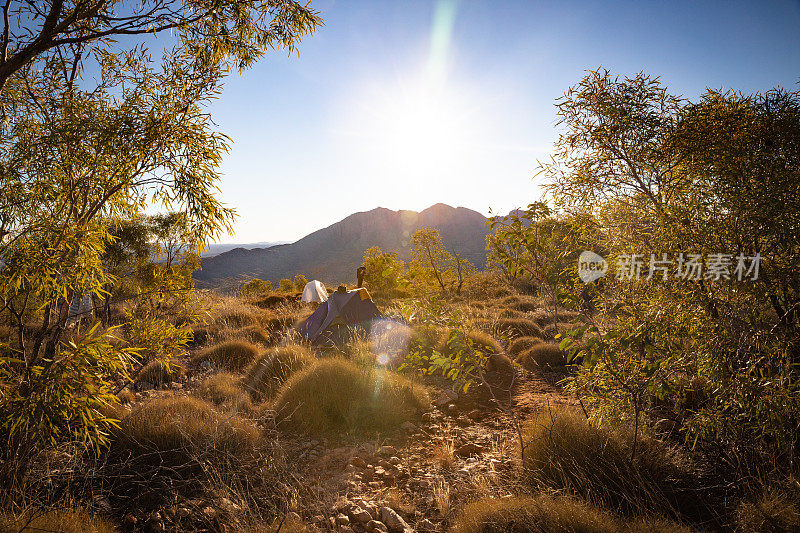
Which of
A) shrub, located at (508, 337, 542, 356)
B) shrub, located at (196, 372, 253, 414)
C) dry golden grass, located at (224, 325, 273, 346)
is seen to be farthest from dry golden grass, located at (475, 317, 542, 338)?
shrub, located at (196, 372, 253, 414)

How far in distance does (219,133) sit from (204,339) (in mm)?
9669

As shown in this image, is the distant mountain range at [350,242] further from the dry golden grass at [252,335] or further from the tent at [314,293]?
the dry golden grass at [252,335]

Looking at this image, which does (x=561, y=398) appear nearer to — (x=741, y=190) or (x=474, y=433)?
(x=474, y=433)

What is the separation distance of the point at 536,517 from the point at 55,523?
3.84 m

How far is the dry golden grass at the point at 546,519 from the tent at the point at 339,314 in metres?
7.81

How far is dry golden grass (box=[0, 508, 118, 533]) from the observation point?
2.66 m

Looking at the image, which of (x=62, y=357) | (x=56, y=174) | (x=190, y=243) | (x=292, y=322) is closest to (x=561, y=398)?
(x=190, y=243)

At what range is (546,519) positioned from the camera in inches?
114

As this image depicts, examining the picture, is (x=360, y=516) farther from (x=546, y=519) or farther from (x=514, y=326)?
(x=514, y=326)

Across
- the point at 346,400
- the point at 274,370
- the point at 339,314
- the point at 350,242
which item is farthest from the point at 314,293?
the point at 350,242

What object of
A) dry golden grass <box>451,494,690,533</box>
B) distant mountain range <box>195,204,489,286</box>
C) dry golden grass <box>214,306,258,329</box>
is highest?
distant mountain range <box>195,204,489,286</box>

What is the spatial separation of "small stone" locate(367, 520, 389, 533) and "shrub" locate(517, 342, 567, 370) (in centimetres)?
608

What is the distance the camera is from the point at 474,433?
552 cm

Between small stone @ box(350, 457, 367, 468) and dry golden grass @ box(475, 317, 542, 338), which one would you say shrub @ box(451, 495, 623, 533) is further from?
dry golden grass @ box(475, 317, 542, 338)
